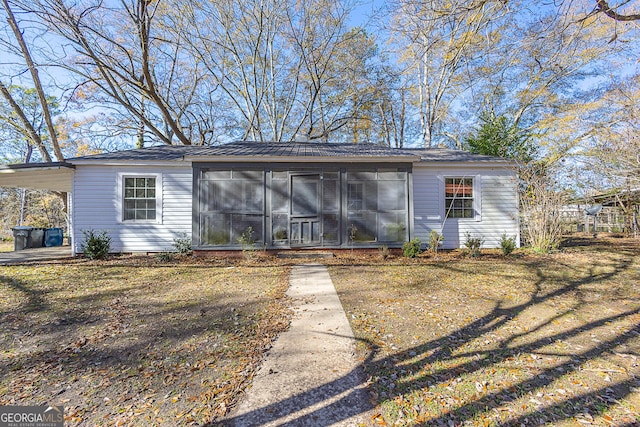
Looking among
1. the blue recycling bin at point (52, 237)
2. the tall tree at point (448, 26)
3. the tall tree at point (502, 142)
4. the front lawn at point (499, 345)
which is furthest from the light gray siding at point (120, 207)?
the tall tree at point (502, 142)

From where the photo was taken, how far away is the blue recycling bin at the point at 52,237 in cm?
1131

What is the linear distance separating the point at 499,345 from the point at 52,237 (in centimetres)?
1589

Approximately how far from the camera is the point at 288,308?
4082 mm

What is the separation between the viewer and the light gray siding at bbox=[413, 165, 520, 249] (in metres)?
8.86

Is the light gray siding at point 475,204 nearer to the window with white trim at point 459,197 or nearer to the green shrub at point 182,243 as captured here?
the window with white trim at point 459,197

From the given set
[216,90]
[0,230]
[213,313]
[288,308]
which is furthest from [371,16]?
[0,230]

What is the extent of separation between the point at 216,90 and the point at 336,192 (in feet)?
43.2

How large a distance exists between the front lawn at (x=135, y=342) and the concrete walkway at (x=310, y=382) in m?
0.18

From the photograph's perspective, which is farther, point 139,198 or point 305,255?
point 139,198

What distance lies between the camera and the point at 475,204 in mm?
8961

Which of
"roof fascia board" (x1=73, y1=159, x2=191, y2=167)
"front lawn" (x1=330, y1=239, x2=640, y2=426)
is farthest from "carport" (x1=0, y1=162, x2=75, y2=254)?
"front lawn" (x1=330, y1=239, x2=640, y2=426)

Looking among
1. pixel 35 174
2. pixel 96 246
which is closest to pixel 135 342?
pixel 96 246

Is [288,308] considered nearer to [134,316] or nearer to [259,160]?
[134,316]

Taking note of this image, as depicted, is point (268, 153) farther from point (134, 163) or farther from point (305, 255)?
point (134, 163)
